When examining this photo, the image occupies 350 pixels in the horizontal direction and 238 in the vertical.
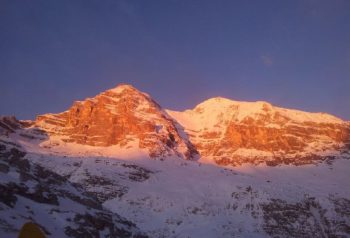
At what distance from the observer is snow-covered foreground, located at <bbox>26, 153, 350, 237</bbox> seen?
10906cm

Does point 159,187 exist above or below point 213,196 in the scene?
above

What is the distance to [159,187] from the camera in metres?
136

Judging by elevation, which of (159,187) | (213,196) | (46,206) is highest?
(159,187)

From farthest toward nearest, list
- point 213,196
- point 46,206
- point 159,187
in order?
1. point 159,187
2. point 213,196
3. point 46,206

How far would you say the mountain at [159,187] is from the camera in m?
58.7

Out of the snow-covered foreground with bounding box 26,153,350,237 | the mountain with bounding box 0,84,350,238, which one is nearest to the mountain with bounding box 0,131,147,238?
the mountain with bounding box 0,84,350,238

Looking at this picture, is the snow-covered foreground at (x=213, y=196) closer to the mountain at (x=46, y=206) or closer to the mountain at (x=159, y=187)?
the mountain at (x=159, y=187)

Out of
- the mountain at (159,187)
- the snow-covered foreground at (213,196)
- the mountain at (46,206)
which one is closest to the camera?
the mountain at (46,206)

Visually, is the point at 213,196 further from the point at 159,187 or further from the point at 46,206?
the point at 46,206

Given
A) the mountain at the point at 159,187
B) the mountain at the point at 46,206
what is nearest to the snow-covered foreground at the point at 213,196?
the mountain at the point at 159,187

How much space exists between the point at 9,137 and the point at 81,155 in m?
27.3

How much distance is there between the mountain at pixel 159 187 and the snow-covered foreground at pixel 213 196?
23 centimetres

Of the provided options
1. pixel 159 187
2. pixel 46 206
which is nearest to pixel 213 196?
pixel 159 187

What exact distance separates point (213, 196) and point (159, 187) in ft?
49.8
